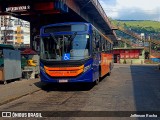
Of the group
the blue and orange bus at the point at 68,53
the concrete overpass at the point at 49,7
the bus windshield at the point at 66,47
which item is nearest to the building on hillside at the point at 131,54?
the concrete overpass at the point at 49,7

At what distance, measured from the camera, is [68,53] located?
1553 cm

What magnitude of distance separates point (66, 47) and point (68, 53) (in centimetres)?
31

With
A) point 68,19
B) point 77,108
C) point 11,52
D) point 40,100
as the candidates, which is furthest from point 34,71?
point 68,19

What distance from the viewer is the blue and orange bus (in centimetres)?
1545

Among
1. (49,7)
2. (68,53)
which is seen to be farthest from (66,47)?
(49,7)

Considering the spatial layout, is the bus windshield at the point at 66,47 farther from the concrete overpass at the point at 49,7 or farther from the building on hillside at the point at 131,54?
the building on hillside at the point at 131,54

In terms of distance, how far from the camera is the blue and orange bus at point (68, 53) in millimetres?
15445

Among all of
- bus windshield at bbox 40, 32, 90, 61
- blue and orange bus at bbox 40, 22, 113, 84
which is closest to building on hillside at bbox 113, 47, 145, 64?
blue and orange bus at bbox 40, 22, 113, 84

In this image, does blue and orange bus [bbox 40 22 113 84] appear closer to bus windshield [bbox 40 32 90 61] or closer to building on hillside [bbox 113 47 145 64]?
bus windshield [bbox 40 32 90 61]

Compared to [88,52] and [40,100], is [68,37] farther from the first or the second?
[40,100]

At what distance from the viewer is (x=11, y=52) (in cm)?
2047

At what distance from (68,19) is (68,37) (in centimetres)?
2361

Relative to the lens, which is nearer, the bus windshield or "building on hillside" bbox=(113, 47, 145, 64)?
the bus windshield

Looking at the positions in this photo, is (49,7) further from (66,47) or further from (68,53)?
(68,53)
